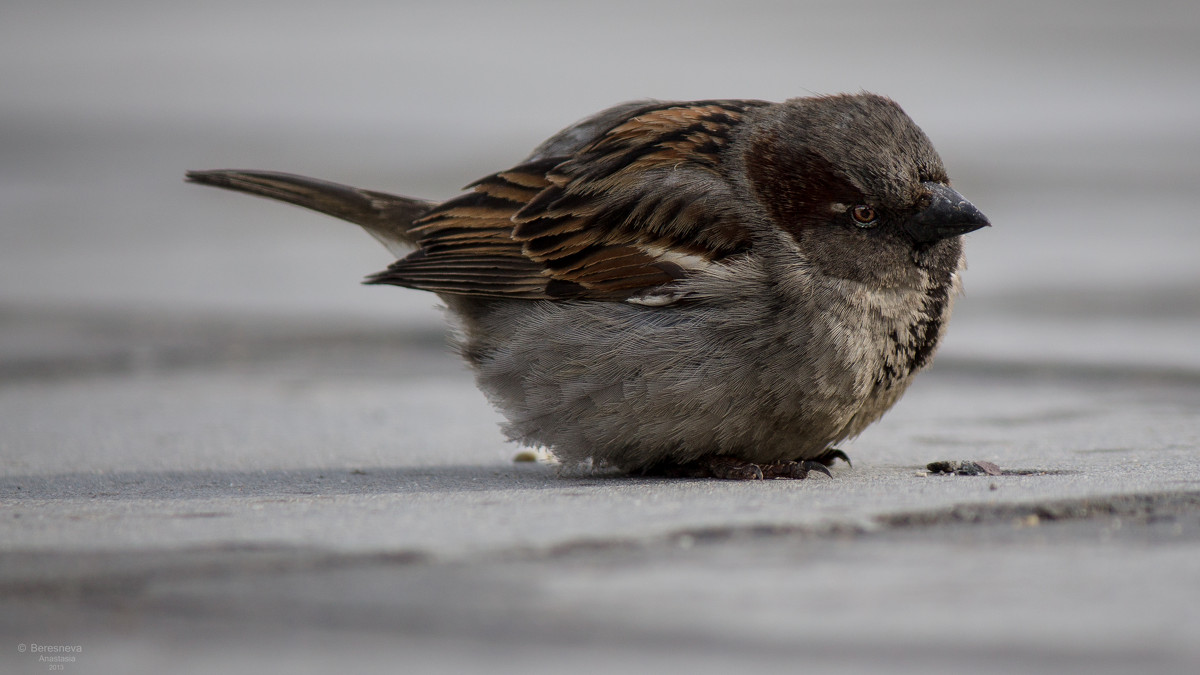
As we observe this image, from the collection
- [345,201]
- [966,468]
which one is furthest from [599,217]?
[966,468]

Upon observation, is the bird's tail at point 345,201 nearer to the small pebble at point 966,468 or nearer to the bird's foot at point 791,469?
the bird's foot at point 791,469

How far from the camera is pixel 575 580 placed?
7.88 feet

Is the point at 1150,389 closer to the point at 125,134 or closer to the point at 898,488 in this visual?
the point at 898,488

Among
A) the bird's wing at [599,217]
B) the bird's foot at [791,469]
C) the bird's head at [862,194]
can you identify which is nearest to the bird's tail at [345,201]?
the bird's wing at [599,217]

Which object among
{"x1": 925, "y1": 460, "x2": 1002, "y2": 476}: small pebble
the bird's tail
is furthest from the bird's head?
the bird's tail

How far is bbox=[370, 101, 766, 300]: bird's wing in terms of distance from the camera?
4.24 m

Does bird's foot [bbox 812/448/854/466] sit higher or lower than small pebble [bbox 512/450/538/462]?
higher

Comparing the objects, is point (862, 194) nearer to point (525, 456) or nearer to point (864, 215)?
point (864, 215)

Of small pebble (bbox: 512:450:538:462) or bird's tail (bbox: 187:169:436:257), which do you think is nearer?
small pebble (bbox: 512:450:538:462)

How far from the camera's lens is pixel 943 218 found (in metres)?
4.20

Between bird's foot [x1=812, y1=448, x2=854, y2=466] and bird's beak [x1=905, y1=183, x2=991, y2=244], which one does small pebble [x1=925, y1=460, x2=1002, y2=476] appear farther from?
bird's beak [x1=905, y1=183, x2=991, y2=244]

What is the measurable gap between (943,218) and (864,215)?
0.81 feet

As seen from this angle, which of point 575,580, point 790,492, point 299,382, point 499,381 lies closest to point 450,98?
point 299,382

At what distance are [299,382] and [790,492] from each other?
10.4 feet
